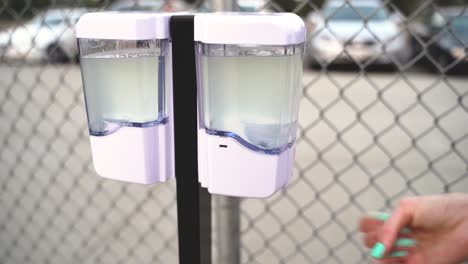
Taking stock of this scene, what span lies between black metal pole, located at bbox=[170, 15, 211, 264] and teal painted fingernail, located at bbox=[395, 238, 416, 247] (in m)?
0.34

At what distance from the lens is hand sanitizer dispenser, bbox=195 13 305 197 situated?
2.20 feet

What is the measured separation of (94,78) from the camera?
Answer: 78cm

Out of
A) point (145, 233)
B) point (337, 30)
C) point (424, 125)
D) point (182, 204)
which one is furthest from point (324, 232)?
point (337, 30)

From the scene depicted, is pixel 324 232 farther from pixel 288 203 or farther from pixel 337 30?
pixel 337 30

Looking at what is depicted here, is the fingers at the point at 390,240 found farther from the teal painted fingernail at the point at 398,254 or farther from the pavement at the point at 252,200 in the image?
the pavement at the point at 252,200

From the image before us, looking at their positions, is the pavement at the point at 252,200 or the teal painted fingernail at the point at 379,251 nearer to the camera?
the teal painted fingernail at the point at 379,251

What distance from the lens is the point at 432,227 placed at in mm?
768

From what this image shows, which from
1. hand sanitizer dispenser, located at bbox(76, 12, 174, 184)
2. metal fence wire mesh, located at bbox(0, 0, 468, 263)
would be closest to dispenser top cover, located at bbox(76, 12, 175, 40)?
hand sanitizer dispenser, located at bbox(76, 12, 174, 184)

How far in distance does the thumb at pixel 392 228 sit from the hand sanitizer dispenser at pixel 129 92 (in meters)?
0.37

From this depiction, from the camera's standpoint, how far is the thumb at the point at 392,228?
0.71 meters

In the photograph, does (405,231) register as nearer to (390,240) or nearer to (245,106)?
(390,240)

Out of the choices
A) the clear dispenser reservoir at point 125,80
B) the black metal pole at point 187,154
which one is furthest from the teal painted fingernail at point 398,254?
the clear dispenser reservoir at point 125,80

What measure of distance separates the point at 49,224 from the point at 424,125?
305 cm

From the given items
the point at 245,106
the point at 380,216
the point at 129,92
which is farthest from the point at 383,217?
the point at 129,92
